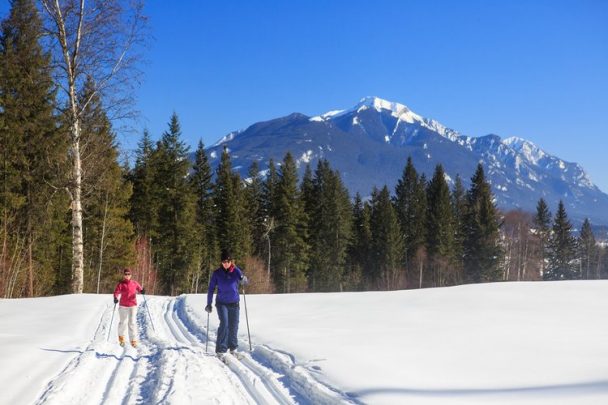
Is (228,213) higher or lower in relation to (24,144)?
lower

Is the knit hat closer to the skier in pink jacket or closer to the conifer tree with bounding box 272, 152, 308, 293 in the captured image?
the skier in pink jacket

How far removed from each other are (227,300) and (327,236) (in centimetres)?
4767

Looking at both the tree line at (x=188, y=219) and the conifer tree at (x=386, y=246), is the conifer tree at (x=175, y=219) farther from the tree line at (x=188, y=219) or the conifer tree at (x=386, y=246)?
the conifer tree at (x=386, y=246)

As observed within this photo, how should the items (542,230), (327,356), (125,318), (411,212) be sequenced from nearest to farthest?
(327,356)
(125,318)
(411,212)
(542,230)

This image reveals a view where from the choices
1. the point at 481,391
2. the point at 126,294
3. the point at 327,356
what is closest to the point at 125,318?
the point at 126,294

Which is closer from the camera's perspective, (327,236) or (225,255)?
(225,255)

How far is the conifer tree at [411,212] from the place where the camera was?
6550 cm

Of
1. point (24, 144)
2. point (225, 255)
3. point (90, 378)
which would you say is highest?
point (24, 144)

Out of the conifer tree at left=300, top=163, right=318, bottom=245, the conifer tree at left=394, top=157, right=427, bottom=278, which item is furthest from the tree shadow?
the conifer tree at left=394, top=157, right=427, bottom=278

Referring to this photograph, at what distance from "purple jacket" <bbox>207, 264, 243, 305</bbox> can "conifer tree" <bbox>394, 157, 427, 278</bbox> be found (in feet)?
182

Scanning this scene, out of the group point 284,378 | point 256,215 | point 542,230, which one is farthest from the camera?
point 542,230

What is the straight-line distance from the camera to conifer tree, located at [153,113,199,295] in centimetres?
4356

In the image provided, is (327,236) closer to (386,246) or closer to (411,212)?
(386,246)

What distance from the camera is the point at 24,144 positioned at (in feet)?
82.8
